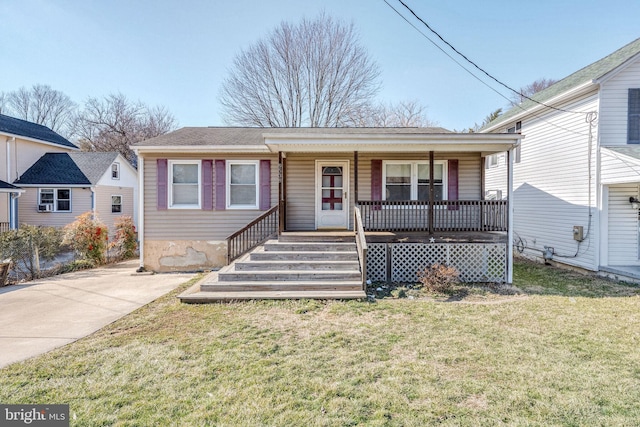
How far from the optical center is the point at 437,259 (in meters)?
7.72

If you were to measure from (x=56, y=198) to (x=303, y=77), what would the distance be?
1647 centimetres

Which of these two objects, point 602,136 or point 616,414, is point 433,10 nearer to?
point 602,136

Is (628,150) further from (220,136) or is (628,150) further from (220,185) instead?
(220,136)

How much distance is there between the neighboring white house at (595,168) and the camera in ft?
26.6


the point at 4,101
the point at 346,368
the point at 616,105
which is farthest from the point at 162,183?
the point at 4,101

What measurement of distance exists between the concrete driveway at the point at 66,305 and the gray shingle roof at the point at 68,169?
9.93 meters

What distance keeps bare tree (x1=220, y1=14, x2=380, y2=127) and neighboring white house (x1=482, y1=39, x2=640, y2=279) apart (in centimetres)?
1334

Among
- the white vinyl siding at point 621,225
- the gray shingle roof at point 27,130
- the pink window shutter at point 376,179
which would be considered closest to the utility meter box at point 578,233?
the white vinyl siding at point 621,225

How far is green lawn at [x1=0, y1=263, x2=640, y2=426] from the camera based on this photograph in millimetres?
2648

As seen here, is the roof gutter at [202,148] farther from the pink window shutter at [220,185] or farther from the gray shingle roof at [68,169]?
the gray shingle roof at [68,169]

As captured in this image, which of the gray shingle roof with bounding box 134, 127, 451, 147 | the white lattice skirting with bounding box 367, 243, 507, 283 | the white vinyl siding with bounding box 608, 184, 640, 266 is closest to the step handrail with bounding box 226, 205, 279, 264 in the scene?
the gray shingle roof with bounding box 134, 127, 451, 147

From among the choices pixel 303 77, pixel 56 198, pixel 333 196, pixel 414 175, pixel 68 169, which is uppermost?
pixel 303 77

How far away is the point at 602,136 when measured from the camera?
27.1 feet

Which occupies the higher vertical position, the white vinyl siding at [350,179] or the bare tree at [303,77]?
the bare tree at [303,77]
